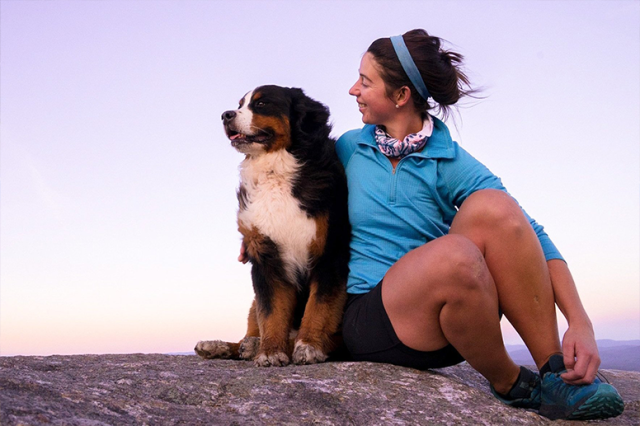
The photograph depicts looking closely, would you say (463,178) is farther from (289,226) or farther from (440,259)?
(289,226)

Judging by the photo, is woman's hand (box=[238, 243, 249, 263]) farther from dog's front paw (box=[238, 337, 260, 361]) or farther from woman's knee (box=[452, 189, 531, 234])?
woman's knee (box=[452, 189, 531, 234])

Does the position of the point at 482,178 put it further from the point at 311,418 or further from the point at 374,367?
the point at 311,418

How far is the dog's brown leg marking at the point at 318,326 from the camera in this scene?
3277mm

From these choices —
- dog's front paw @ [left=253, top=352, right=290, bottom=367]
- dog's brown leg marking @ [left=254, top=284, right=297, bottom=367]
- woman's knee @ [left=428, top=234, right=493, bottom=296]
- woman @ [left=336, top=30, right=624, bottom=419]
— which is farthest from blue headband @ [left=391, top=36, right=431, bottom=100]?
dog's front paw @ [left=253, top=352, right=290, bottom=367]

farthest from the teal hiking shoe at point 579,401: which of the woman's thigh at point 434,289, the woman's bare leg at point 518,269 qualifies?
the woman's thigh at point 434,289

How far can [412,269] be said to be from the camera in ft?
9.13

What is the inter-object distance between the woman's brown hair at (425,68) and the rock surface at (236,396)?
1514mm

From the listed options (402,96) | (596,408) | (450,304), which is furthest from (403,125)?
(596,408)

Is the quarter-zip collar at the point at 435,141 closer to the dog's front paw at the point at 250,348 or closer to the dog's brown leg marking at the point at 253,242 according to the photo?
the dog's brown leg marking at the point at 253,242

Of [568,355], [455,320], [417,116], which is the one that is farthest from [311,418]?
[417,116]

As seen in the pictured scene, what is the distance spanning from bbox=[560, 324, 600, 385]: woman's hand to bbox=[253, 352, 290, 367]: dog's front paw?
1379 millimetres

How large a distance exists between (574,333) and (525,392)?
349 mm

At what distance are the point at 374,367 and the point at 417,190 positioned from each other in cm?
94

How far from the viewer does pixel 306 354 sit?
3.24 meters
